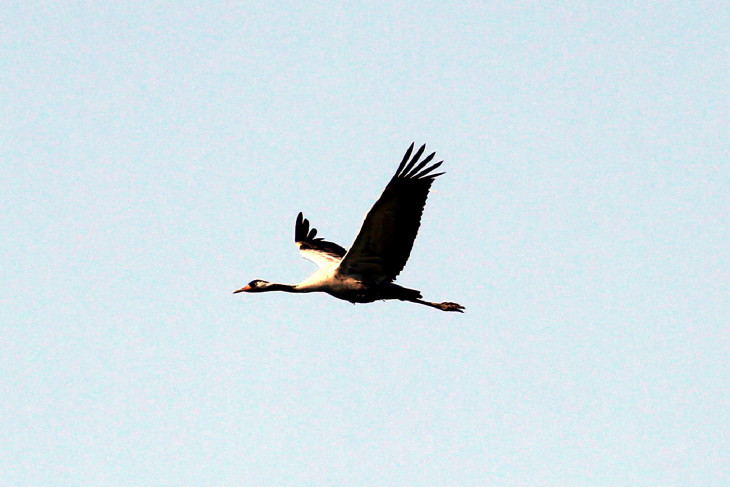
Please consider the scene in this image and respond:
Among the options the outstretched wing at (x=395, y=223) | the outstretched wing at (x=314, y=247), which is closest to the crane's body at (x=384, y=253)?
the outstretched wing at (x=395, y=223)

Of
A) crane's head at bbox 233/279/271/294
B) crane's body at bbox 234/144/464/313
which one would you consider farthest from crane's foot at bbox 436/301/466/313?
crane's head at bbox 233/279/271/294

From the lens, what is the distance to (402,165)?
1861cm

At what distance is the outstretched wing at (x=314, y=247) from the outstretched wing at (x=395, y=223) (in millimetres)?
3001

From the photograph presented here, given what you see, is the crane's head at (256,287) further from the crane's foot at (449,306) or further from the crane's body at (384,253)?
the crane's foot at (449,306)

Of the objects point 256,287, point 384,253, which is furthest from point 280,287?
point 384,253

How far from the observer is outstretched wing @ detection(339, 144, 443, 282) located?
18.6 meters

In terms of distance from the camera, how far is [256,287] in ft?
71.1

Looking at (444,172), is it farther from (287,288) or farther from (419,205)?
A: (287,288)

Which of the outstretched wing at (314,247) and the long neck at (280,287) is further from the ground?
the outstretched wing at (314,247)

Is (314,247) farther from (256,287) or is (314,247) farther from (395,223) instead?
(395,223)

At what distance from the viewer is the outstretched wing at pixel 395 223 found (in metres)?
18.6

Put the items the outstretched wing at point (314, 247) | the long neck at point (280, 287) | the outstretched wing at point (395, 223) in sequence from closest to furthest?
the outstretched wing at point (395, 223) → the long neck at point (280, 287) → the outstretched wing at point (314, 247)

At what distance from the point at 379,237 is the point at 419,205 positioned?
0.97 metres

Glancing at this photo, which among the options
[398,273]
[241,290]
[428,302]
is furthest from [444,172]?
[241,290]
